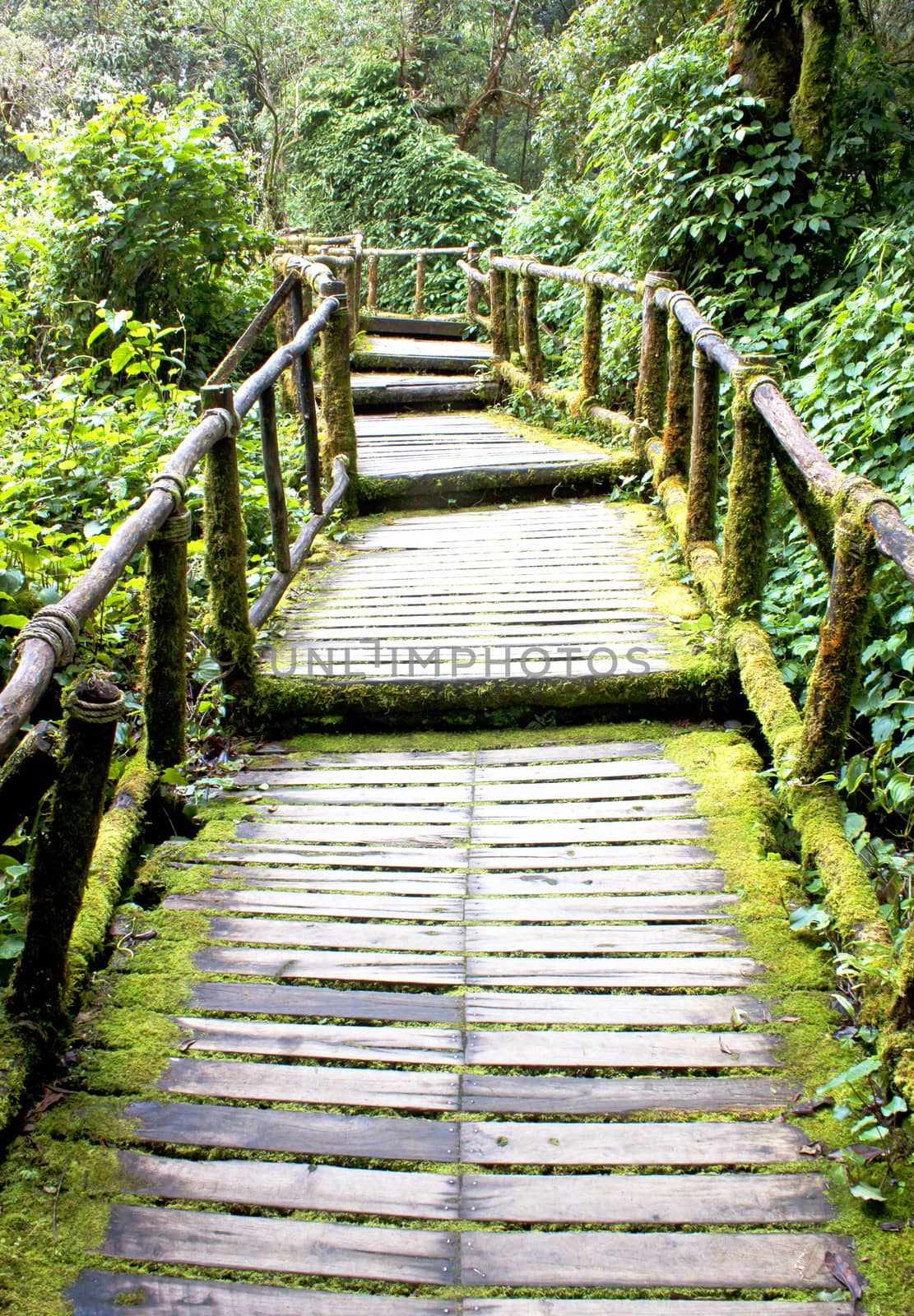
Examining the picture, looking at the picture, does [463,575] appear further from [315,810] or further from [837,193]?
[837,193]

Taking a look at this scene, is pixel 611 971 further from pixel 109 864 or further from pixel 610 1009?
pixel 109 864

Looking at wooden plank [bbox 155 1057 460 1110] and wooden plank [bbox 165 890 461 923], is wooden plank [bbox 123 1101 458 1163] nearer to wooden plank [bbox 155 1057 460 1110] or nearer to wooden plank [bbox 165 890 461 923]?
wooden plank [bbox 155 1057 460 1110]

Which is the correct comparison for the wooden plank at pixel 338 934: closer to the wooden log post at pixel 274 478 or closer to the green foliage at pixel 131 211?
the wooden log post at pixel 274 478

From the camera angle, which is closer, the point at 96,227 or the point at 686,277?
the point at 686,277

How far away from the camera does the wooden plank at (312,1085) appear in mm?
1979

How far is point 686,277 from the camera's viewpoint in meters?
A: 6.70

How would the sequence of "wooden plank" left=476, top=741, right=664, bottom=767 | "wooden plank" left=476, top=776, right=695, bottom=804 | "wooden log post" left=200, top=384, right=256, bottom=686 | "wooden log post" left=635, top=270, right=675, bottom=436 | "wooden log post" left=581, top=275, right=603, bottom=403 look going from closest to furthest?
"wooden plank" left=476, top=776, right=695, bottom=804
"wooden plank" left=476, top=741, right=664, bottom=767
"wooden log post" left=200, top=384, right=256, bottom=686
"wooden log post" left=635, top=270, right=675, bottom=436
"wooden log post" left=581, top=275, right=603, bottom=403

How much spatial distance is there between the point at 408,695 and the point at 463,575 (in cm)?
120

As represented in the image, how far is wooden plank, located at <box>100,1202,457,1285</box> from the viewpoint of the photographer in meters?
1.65

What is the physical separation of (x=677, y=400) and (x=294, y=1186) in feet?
12.6

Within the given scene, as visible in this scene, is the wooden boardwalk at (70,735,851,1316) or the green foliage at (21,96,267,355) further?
the green foliage at (21,96,267,355)

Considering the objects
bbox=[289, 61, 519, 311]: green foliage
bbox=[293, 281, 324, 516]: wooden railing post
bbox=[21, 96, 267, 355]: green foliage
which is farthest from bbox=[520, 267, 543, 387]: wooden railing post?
bbox=[289, 61, 519, 311]: green foliage

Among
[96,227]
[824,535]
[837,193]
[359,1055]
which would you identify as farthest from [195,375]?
[359,1055]

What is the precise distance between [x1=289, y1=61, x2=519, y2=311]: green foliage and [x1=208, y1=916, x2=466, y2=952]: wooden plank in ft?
50.6
